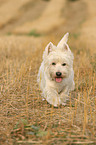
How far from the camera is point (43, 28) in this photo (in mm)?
26844

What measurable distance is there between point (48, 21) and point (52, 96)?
2784cm

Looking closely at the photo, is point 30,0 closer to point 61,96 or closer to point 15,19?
point 15,19

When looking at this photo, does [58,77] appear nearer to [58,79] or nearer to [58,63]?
[58,79]

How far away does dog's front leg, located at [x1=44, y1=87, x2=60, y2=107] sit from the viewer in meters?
3.58

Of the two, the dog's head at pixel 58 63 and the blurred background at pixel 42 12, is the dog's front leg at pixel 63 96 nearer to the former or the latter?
the dog's head at pixel 58 63

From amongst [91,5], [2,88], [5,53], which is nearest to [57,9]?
[91,5]

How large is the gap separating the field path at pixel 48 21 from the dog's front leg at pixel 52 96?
21703 mm

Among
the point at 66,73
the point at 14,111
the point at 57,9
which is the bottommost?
the point at 14,111

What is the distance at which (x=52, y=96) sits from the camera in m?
3.62

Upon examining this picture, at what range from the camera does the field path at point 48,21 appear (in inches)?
1053

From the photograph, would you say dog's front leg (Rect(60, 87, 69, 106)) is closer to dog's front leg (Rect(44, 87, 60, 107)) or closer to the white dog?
the white dog

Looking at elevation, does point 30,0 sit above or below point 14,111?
above

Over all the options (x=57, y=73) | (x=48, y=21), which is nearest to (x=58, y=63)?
(x=57, y=73)

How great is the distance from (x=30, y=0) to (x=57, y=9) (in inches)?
288
